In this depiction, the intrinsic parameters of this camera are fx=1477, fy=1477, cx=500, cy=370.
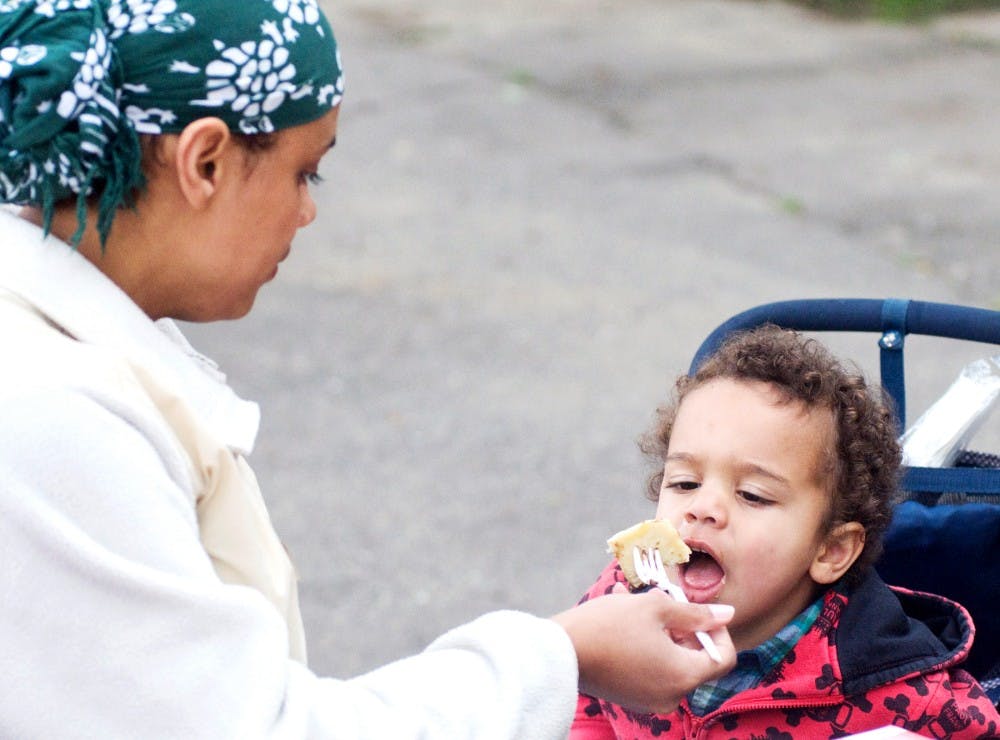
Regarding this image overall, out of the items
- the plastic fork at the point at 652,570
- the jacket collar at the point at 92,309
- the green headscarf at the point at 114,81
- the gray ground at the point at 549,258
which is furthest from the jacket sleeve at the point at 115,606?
the gray ground at the point at 549,258

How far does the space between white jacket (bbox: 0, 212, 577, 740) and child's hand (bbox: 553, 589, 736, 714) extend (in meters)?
0.09

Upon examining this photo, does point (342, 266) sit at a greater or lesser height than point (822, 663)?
lesser

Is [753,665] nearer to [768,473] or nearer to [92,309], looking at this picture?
[768,473]

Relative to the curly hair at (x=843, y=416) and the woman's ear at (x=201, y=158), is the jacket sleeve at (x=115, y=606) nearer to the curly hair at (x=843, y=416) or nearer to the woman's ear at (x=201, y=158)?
the woman's ear at (x=201, y=158)

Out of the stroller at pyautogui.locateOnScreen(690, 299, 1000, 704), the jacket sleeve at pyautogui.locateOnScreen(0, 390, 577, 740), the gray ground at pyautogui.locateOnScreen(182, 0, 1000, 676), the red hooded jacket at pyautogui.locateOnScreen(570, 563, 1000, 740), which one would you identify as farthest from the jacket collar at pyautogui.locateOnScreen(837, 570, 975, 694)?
the gray ground at pyautogui.locateOnScreen(182, 0, 1000, 676)

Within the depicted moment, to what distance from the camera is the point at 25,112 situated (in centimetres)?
154

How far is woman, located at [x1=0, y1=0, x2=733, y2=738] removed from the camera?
1.40 meters

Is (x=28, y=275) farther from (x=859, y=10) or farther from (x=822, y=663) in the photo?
(x=859, y=10)

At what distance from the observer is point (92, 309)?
1.60 metres

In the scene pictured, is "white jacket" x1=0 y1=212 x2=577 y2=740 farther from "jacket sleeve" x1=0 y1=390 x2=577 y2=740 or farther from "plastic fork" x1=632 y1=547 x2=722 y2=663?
"plastic fork" x1=632 y1=547 x2=722 y2=663

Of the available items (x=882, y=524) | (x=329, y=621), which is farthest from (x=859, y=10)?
(x=882, y=524)

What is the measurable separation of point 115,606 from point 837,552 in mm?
1238

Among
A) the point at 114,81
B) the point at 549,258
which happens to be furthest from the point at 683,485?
the point at 549,258

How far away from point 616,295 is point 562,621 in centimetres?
444
